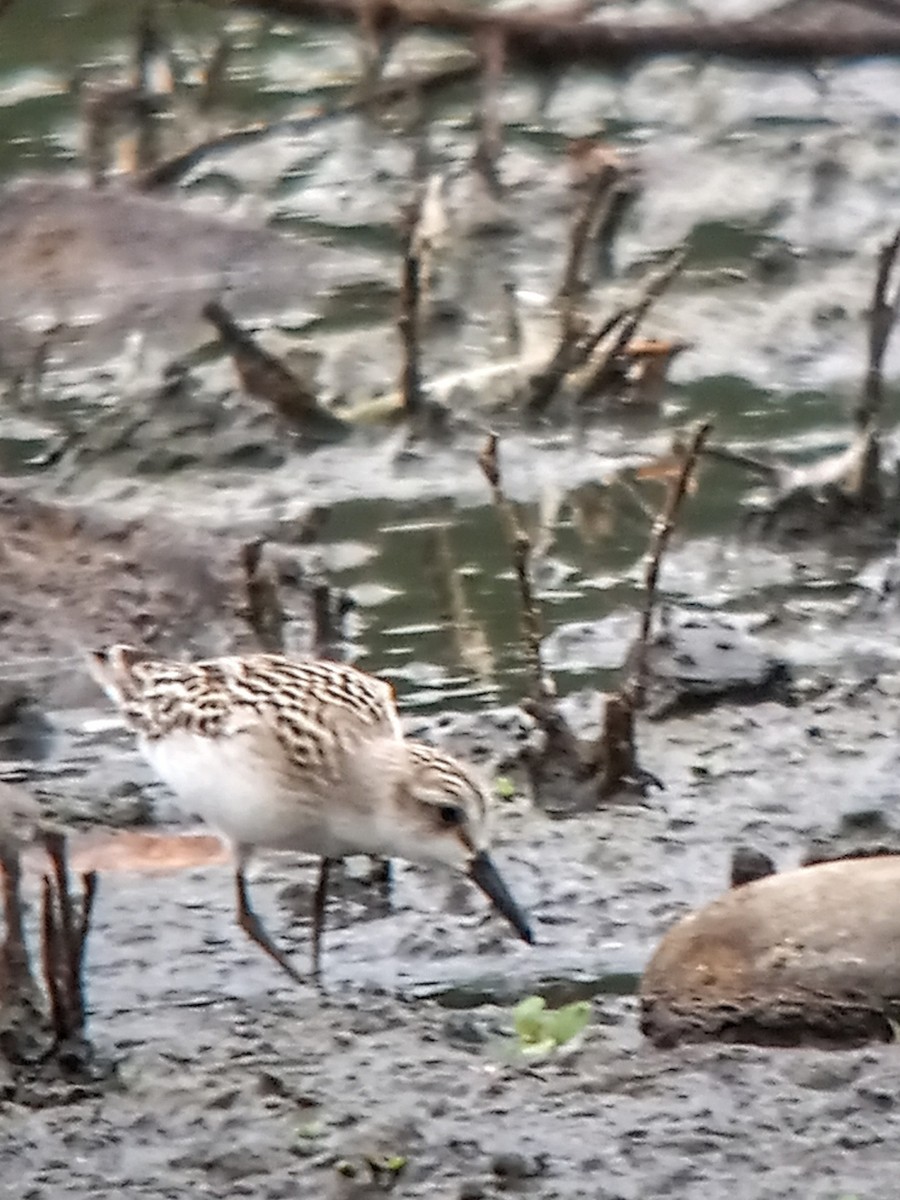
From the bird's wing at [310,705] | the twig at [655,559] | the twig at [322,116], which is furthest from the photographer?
the twig at [655,559]

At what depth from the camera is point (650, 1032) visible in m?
4.44

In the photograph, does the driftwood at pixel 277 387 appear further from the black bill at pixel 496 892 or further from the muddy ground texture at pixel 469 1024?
the black bill at pixel 496 892

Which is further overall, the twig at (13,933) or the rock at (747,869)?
the rock at (747,869)

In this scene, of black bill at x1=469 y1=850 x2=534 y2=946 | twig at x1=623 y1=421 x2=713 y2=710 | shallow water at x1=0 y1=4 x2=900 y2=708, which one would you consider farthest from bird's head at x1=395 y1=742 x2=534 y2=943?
shallow water at x1=0 y1=4 x2=900 y2=708

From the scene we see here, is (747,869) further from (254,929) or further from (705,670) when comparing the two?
(705,670)

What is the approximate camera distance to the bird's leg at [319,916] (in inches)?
193

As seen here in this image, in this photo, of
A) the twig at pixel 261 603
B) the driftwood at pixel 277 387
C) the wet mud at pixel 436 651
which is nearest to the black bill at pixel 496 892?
the wet mud at pixel 436 651

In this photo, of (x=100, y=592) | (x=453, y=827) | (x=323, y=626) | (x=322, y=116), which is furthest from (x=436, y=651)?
(x=322, y=116)

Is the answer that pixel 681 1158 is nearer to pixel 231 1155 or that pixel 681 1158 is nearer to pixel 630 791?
pixel 231 1155

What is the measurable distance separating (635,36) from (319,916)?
11.5 ft

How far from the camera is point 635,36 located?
1.59 metres

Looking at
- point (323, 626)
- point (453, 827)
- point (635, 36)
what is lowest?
point (323, 626)

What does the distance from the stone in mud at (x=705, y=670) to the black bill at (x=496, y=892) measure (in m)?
1.49

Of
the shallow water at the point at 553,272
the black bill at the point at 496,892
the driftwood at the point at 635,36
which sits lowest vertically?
the shallow water at the point at 553,272
